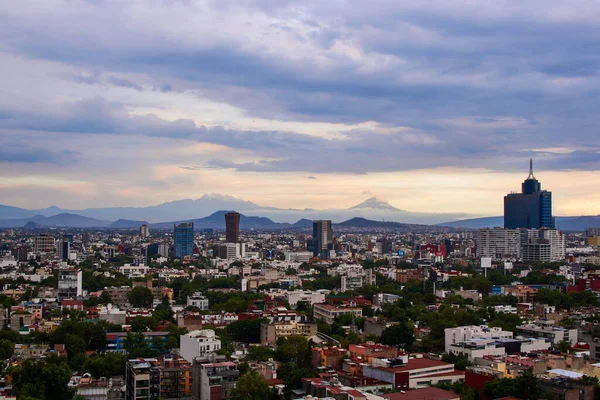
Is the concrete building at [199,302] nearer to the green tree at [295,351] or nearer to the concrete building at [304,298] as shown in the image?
the concrete building at [304,298]

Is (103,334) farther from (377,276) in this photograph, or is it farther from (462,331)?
(377,276)

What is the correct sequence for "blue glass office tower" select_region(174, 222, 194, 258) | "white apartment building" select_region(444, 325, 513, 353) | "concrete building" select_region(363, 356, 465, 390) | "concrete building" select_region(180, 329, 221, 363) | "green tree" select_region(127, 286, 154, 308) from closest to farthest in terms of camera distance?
1. "concrete building" select_region(363, 356, 465, 390)
2. "concrete building" select_region(180, 329, 221, 363)
3. "white apartment building" select_region(444, 325, 513, 353)
4. "green tree" select_region(127, 286, 154, 308)
5. "blue glass office tower" select_region(174, 222, 194, 258)

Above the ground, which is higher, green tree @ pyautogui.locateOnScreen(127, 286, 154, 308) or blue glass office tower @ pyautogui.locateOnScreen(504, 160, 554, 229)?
blue glass office tower @ pyautogui.locateOnScreen(504, 160, 554, 229)

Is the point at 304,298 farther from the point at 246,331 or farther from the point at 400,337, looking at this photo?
the point at 400,337

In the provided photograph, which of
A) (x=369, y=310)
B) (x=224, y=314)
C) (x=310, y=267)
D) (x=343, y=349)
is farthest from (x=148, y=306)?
(x=310, y=267)

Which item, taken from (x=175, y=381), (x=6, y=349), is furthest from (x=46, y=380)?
(x=6, y=349)

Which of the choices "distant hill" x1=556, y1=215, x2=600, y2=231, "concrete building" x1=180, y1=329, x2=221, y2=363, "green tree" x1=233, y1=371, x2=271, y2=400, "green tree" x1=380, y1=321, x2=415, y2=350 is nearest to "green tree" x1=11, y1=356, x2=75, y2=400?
"green tree" x1=233, y1=371, x2=271, y2=400

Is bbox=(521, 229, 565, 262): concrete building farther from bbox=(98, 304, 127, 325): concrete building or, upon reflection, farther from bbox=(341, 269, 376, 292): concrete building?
bbox=(98, 304, 127, 325): concrete building
